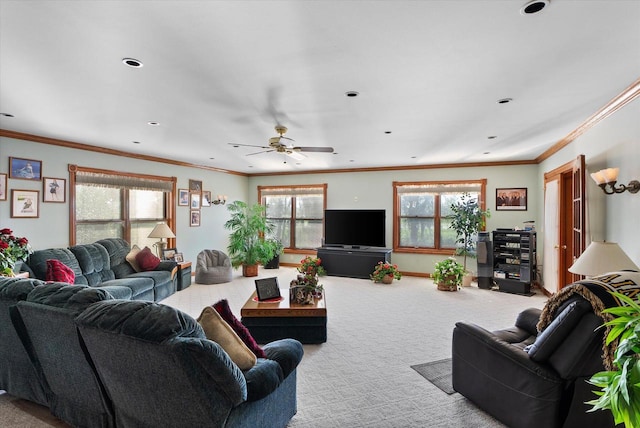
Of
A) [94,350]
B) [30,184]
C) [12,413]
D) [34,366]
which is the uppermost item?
[30,184]

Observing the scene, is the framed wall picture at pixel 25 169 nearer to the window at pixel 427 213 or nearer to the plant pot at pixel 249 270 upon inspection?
the plant pot at pixel 249 270

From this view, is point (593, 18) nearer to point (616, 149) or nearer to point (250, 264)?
point (616, 149)

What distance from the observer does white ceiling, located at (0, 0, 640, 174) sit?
1.93 m

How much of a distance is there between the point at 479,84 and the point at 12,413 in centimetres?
442

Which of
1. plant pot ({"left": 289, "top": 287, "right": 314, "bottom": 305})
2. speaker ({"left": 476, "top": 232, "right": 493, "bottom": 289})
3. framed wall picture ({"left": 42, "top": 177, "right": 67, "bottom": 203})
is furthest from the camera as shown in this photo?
speaker ({"left": 476, "top": 232, "right": 493, "bottom": 289})

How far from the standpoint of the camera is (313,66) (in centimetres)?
259

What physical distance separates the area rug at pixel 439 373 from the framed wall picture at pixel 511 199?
477cm

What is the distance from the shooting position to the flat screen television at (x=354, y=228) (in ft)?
24.7

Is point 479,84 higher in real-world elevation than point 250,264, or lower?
higher

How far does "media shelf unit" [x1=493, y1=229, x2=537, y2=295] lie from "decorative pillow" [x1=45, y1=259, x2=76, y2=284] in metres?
6.81

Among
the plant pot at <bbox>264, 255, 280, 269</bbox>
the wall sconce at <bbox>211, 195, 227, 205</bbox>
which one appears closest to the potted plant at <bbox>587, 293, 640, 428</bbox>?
the plant pot at <bbox>264, 255, 280, 269</bbox>

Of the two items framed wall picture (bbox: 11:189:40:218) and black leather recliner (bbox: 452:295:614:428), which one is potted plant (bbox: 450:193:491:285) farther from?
framed wall picture (bbox: 11:189:40:218)

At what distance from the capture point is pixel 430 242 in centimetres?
766

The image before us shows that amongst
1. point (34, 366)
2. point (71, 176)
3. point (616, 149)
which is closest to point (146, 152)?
point (71, 176)
